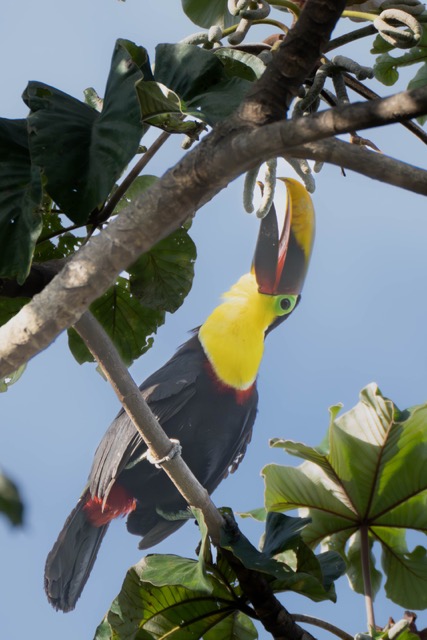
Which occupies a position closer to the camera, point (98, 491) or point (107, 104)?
point (107, 104)

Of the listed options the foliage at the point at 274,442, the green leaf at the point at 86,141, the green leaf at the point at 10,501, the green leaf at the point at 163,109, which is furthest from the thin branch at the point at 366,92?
the green leaf at the point at 10,501

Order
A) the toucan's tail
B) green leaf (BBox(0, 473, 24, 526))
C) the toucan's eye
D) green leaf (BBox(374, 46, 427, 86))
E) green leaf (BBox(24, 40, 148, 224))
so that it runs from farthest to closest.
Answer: the toucan's eye < the toucan's tail < green leaf (BBox(374, 46, 427, 86)) < green leaf (BBox(24, 40, 148, 224)) < green leaf (BBox(0, 473, 24, 526))

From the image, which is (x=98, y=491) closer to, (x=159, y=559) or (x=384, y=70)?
(x=159, y=559)

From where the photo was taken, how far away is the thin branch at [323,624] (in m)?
1.19

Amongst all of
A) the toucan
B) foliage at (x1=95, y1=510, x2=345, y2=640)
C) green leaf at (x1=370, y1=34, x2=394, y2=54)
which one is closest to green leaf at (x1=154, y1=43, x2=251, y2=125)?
green leaf at (x1=370, y1=34, x2=394, y2=54)

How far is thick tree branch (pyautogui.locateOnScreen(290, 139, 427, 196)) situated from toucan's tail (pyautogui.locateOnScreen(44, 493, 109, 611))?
128cm

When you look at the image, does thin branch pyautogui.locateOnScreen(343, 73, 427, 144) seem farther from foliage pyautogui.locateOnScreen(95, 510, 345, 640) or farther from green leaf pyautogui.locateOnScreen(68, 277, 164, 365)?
foliage pyautogui.locateOnScreen(95, 510, 345, 640)

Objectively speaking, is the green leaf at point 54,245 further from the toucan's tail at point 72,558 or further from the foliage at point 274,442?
the toucan's tail at point 72,558

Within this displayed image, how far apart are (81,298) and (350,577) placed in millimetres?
785

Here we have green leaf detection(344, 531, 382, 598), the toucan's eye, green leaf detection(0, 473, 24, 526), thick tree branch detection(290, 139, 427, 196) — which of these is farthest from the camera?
the toucan's eye

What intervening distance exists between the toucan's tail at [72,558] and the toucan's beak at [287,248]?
747 millimetres

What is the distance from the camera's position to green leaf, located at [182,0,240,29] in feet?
5.70

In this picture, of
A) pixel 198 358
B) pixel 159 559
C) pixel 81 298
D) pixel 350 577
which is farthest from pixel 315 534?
pixel 198 358

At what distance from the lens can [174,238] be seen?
1.45m
